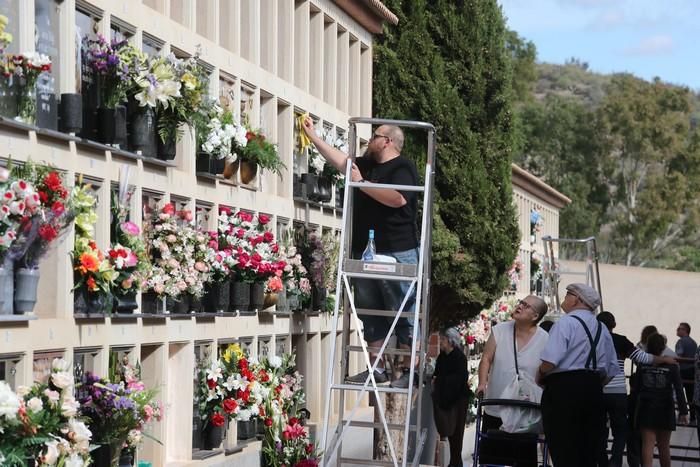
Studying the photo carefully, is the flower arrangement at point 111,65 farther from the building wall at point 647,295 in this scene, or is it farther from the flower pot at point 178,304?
the building wall at point 647,295

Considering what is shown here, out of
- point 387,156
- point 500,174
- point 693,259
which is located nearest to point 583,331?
point 387,156

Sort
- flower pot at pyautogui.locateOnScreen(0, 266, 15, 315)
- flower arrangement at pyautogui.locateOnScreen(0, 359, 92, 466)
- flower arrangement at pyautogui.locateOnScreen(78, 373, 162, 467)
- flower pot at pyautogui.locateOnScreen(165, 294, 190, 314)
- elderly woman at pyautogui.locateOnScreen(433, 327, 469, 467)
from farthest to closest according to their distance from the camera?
1. elderly woman at pyautogui.locateOnScreen(433, 327, 469, 467)
2. flower pot at pyautogui.locateOnScreen(165, 294, 190, 314)
3. flower arrangement at pyautogui.locateOnScreen(78, 373, 162, 467)
4. flower pot at pyautogui.locateOnScreen(0, 266, 15, 315)
5. flower arrangement at pyautogui.locateOnScreen(0, 359, 92, 466)

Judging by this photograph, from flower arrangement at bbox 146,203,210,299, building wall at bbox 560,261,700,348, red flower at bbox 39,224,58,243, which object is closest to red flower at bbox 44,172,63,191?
red flower at bbox 39,224,58,243

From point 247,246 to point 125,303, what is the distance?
10.4 feet

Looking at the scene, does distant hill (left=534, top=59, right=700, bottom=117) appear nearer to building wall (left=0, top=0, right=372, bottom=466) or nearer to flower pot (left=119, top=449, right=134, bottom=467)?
building wall (left=0, top=0, right=372, bottom=466)

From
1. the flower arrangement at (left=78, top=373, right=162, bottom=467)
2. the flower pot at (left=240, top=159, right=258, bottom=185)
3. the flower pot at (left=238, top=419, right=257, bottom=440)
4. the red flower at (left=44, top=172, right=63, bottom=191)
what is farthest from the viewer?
the flower pot at (left=238, top=419, right=257, bottom=440)

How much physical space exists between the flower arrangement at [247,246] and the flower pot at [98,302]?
120 inches

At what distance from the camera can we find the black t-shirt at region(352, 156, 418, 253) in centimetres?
1184

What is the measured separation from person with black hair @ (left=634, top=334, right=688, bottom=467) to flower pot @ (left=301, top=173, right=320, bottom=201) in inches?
156

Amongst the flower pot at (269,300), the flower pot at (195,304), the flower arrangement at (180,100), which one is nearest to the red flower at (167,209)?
the flower arrangement at (180,100)

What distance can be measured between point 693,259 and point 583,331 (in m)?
62.6

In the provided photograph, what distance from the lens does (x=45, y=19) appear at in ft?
33.0

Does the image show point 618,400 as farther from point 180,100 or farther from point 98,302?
point 98,302

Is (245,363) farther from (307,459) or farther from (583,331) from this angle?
(583,331)
